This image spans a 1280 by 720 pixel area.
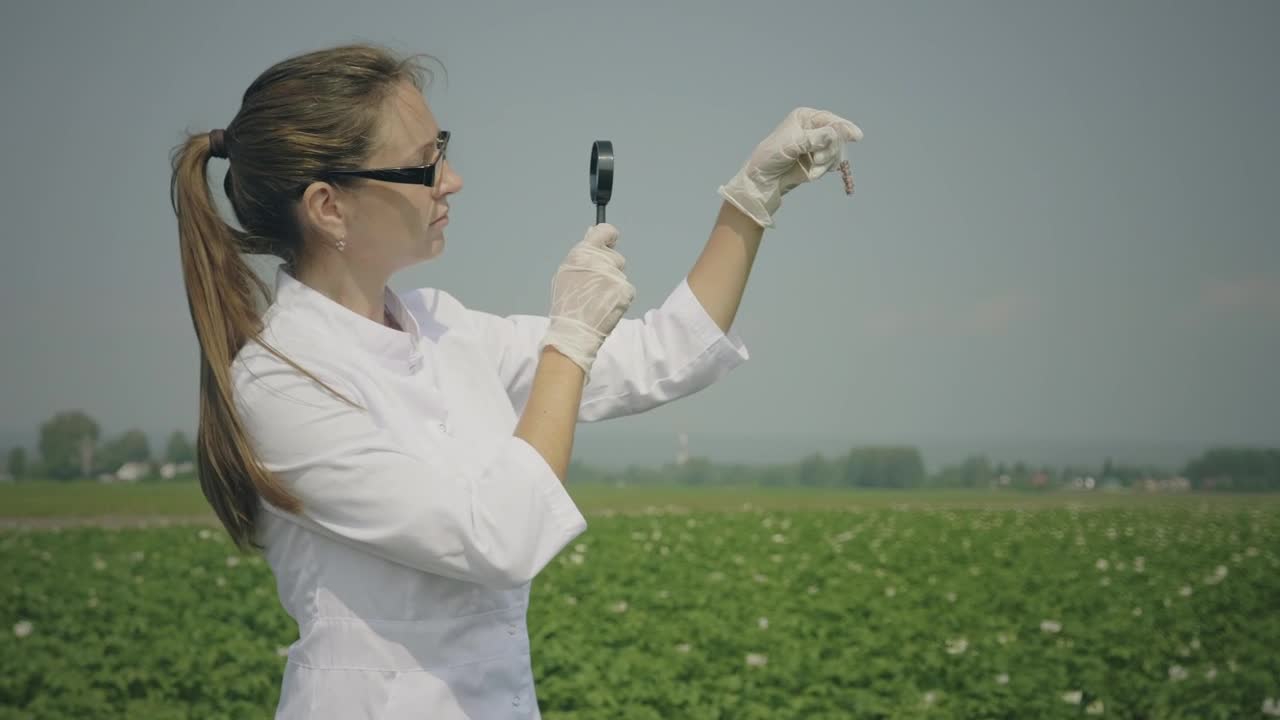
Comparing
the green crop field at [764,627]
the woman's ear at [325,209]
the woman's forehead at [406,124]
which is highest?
the woman's forehead at [406,124]

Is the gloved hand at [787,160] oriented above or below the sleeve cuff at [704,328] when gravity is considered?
above

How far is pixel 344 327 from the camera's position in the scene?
1611 mm

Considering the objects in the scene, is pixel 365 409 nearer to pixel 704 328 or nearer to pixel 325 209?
pixel 325 209

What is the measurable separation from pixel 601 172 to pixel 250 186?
1.83ft

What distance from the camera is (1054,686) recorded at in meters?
4.78

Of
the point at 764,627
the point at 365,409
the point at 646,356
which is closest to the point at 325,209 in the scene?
the point at 365,409

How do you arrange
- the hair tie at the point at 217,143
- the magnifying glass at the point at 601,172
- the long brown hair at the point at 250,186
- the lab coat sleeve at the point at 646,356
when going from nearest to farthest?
the long brown hair at the point at 250,186 → the hair tie at the point at 217,143 → the magnifying glass at the point at 601,172 → the lab coat sleeve at the point at 646,356

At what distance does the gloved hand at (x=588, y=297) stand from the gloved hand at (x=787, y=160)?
0.93 ft

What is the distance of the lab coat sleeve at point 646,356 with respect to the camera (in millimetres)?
1923

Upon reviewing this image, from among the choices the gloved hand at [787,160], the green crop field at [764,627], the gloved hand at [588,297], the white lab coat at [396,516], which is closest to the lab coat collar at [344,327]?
the white lab coat at [396,516]

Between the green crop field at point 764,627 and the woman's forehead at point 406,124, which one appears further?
the green crop field at point 764,627

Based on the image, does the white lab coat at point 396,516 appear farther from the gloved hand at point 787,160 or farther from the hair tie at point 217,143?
the gloved hand at point 787,160

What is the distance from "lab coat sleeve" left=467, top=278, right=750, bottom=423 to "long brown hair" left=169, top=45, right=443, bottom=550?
50cm

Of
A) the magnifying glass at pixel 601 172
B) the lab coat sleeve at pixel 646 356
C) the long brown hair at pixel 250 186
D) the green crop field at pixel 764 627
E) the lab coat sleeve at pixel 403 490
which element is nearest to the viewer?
the lab coat sleeve at pixel 403 490
